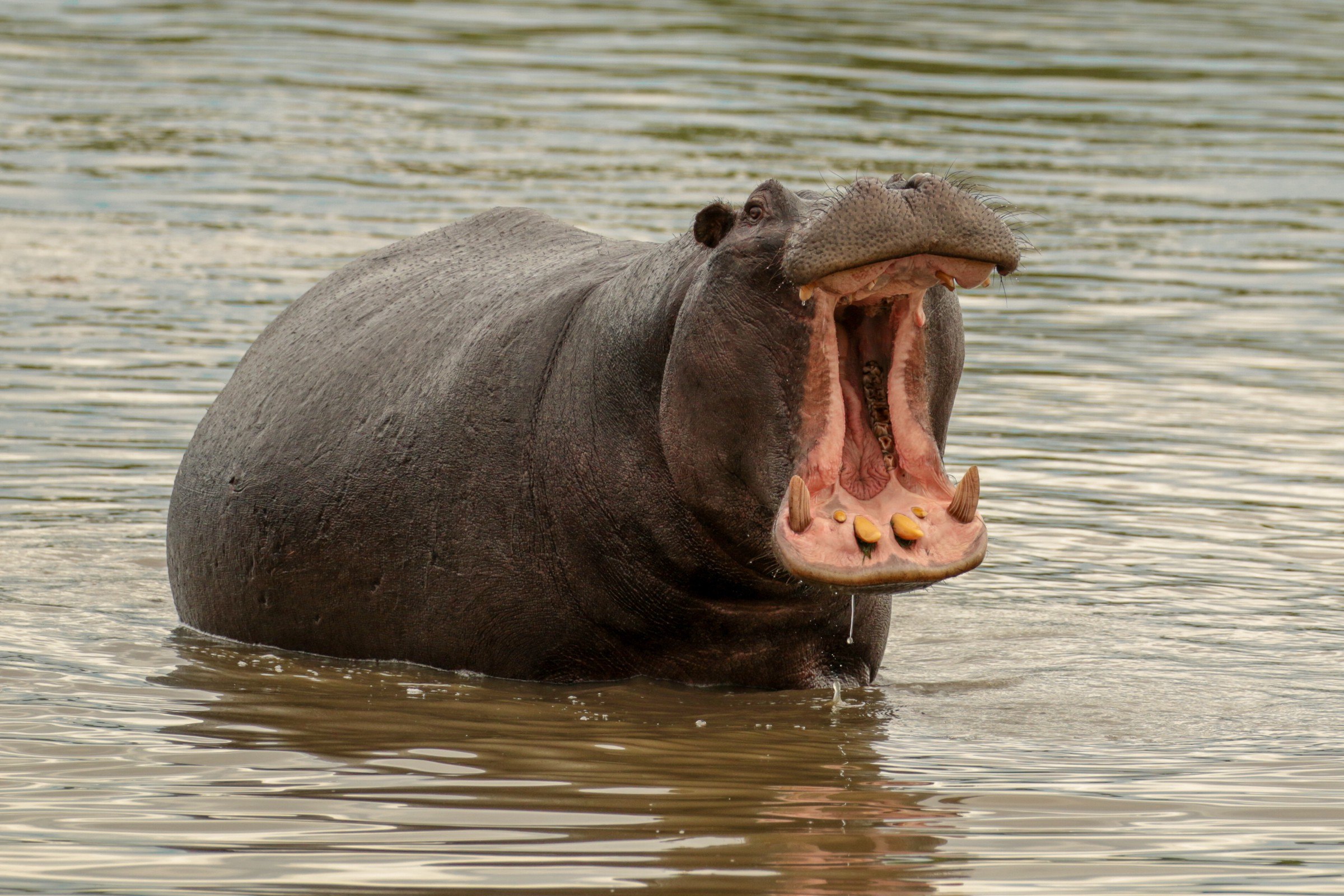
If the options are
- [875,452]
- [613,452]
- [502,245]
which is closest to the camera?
[875,452]

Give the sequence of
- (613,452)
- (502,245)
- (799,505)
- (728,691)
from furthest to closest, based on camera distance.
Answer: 1. (502,245)
2. (728,691)
3. (613,452)
4. (799,505)

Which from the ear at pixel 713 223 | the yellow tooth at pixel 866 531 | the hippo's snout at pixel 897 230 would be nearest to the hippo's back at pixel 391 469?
the ear at pixel 713 223

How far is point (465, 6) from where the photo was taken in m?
28.9

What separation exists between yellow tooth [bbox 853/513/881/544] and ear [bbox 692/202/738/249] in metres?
0.90

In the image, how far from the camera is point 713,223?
253 inches

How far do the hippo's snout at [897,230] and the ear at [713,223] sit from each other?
0.43 metres

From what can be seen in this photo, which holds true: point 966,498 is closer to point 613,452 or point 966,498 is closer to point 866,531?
point 866,531

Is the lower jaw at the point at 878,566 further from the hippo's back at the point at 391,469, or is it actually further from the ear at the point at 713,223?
the hippo's back at the point at 391,469

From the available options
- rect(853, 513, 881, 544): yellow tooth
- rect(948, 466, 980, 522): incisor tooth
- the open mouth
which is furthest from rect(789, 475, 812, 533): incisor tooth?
rect(948, 466, 980, 522): incisor tooth

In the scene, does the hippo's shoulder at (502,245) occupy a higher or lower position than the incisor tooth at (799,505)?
higher

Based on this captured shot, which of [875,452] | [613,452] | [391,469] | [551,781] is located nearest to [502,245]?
[391,469]

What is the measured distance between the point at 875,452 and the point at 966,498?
33cm

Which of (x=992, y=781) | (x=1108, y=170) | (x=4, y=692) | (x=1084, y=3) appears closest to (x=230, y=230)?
(x=1108, y=170)

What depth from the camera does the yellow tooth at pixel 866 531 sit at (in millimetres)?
6043
